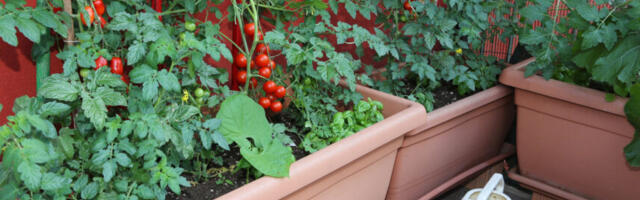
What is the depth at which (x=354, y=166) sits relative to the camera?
6.00 feet

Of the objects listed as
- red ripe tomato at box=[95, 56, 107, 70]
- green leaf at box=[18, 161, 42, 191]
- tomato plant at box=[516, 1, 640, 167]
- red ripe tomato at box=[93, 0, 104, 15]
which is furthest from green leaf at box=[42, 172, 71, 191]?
tomato plant at box=[516, 1, 640, 167]

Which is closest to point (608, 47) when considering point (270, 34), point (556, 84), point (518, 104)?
point (556, 84)

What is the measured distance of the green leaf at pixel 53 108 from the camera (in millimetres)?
1294

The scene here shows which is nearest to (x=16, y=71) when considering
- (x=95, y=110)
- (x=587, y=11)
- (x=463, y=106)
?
(x=95, y=110)

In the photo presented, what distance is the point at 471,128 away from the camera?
2.36 metres

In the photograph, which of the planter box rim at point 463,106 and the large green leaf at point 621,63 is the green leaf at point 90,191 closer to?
the planter box rim at point 463,106

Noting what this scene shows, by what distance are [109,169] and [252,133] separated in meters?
0.43

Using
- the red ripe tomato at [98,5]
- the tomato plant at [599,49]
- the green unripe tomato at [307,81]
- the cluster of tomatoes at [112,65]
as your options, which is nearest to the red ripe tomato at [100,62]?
the cluster of tomatoes at [112,65]

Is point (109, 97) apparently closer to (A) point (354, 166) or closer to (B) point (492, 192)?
(A) point (354, 166)

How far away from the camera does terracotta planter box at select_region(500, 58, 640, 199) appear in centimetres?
212

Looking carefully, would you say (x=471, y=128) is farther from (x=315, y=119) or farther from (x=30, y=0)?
(x=30, y=0)

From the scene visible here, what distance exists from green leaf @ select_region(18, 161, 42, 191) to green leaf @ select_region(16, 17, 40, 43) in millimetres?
260

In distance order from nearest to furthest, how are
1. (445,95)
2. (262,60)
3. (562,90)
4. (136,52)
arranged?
(136,52) → (262,60) → (562,90) → (445,95)

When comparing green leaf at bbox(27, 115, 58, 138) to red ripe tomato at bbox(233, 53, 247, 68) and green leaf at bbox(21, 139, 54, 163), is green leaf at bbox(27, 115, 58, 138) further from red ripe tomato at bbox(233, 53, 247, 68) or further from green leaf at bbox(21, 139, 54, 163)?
red ripe tomato at bbox(233, 53, 247, 68)
